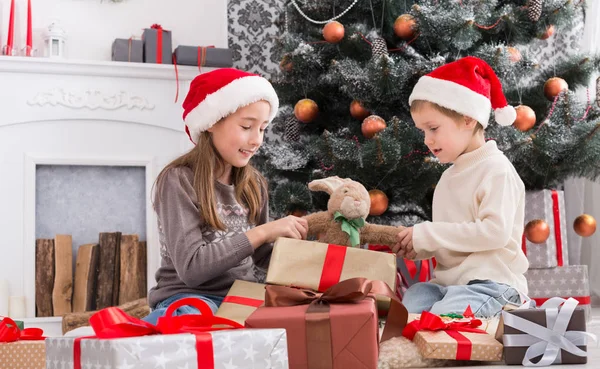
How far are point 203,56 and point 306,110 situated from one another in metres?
0.75

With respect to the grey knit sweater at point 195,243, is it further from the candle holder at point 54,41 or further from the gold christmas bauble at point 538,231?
the candle holder at point 54,41

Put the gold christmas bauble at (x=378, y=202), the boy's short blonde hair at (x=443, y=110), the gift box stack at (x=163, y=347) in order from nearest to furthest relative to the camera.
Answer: the gift box stack at (x=163, y=347) → the boy's short blonde hair at (x=443, y=110) → the gold christmas bauble at (x=378, y=202)

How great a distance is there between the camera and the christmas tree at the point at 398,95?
2.68 metres

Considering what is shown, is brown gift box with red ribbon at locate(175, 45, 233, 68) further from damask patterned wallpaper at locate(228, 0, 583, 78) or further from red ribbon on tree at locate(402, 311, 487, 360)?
red ribbon on tree at locate(402, 311, 487, 360)

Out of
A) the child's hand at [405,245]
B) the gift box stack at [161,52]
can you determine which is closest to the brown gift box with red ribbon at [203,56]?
the gift box stack at [161,52]

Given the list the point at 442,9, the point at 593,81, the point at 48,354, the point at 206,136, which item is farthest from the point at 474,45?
the point at 48,354

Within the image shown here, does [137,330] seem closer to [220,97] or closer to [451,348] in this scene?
[451,348]

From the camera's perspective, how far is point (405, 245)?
1.99 m

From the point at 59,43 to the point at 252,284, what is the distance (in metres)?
2.03

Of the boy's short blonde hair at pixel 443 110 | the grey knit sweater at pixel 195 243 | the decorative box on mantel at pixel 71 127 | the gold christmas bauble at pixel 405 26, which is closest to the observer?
the grey knit sweater at pixel 195 243

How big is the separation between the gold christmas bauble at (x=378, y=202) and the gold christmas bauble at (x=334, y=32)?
2.07 feet

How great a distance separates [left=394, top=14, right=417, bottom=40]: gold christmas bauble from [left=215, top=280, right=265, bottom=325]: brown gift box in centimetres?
142

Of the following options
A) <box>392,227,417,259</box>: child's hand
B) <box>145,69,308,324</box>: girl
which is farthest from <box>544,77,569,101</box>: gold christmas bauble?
<box>145,69,308,324</box>: girl

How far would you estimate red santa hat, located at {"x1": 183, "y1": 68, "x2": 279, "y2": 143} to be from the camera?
6.37ft
